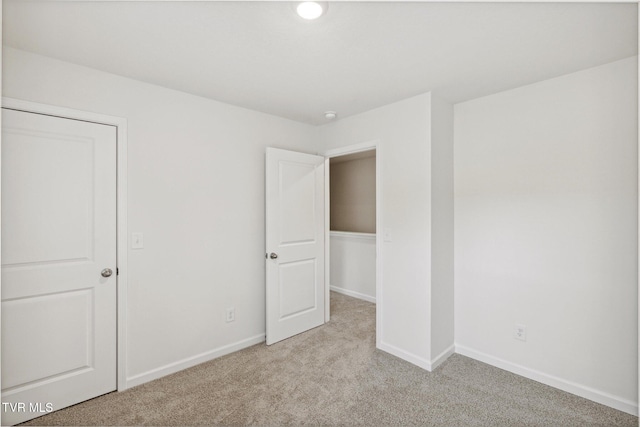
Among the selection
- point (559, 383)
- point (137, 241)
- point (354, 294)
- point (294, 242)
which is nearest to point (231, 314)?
point (294, 242)

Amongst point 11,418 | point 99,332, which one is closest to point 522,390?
point 99,332

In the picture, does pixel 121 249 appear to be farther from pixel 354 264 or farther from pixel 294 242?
pixel 354 264

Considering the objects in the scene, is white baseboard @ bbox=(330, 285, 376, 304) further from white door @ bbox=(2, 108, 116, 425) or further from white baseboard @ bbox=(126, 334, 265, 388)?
white door @ bbox=(2, 108, 116, 425)

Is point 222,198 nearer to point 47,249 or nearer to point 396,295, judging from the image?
point 47,249

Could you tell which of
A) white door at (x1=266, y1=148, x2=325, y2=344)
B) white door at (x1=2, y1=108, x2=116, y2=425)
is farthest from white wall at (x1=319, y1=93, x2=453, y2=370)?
white door at (x1=2, y1=108, x2=116, y2=425)

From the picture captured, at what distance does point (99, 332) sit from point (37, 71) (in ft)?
5.83

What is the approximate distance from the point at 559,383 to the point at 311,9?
299 centimetres

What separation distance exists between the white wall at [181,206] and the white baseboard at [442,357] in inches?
64.0

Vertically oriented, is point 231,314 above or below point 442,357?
above

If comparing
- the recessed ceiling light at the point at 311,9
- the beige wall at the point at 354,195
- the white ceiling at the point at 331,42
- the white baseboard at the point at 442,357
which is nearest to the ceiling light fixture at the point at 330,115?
the white ceiling at the point at 331,42

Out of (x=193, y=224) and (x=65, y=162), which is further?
(x=193, y=224)

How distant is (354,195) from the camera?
5297 mm

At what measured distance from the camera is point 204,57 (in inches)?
80.3

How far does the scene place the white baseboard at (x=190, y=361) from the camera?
2.41 m
